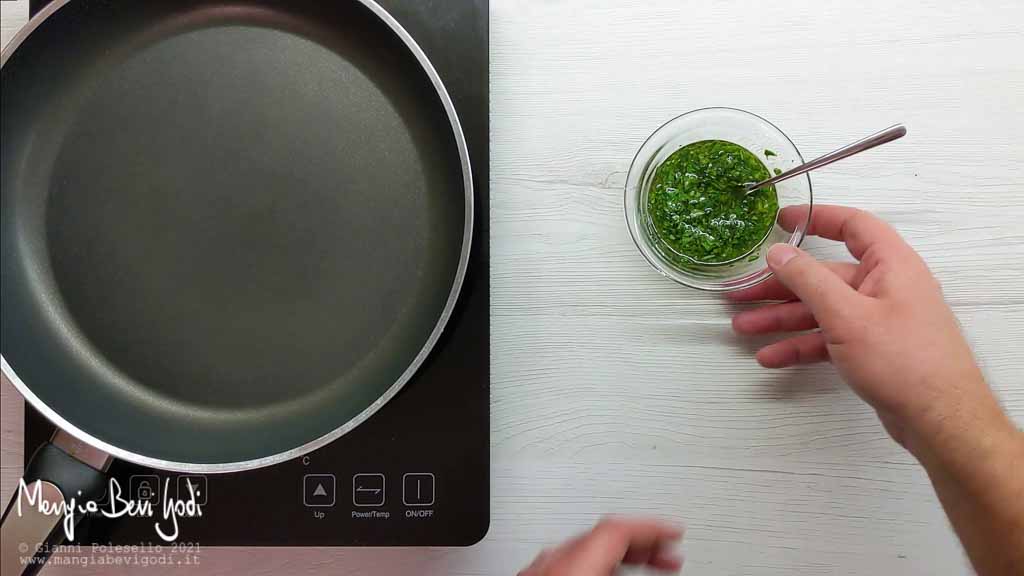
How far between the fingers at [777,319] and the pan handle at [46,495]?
628 millimetres

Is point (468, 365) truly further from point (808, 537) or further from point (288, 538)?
point (808, 537)

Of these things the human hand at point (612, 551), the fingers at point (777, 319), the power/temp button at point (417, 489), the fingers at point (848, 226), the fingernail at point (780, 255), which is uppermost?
the fingers at point (848, 226)

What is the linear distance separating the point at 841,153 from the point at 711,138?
0.15 metres

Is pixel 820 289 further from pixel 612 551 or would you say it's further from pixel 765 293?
pixel 612 551

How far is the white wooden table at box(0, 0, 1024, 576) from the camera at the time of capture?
2.27 ft

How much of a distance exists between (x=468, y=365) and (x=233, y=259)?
26cm

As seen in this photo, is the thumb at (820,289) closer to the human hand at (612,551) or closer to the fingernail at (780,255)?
the fingernail at (780,255)

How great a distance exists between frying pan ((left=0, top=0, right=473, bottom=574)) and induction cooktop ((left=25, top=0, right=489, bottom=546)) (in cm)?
3

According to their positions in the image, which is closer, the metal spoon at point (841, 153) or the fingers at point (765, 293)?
the metal spoon at point (841, 153)

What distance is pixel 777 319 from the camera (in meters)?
0.67

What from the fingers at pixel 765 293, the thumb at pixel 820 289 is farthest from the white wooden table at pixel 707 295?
the thumb at pixel 820 289

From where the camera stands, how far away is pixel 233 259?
66 centimetres

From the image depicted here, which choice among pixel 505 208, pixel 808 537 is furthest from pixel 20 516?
pixel 808 537

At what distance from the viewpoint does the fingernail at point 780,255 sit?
0.59m
